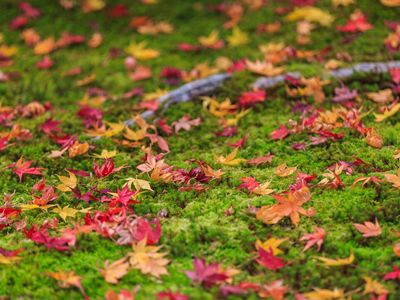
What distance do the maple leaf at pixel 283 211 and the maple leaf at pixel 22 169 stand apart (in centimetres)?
160

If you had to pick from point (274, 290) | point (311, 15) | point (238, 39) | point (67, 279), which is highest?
point (67, 279)

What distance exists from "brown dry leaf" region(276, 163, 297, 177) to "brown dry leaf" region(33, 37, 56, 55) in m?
3.40

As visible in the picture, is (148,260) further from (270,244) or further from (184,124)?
(184,124)

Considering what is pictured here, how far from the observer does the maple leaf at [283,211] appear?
293 centimetres

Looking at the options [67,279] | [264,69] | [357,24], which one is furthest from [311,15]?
[67,279]

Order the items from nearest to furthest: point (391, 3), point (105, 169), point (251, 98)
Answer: point (105, 169) → point (251, 98) → point (391, 3)

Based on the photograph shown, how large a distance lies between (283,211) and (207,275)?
651 mm

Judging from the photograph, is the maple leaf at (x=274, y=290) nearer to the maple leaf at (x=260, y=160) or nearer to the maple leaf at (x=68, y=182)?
the maple leaf at (x=260, y=160)

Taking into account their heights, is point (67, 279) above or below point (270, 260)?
above

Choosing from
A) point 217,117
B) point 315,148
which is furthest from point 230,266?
point 217,117

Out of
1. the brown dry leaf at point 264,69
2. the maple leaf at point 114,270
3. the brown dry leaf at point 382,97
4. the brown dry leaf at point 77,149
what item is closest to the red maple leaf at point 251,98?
the brown dry leaf at point 264,69

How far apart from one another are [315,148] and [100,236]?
1.60 meters

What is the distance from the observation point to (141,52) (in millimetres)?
5582

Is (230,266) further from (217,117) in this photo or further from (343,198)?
(217,117)
